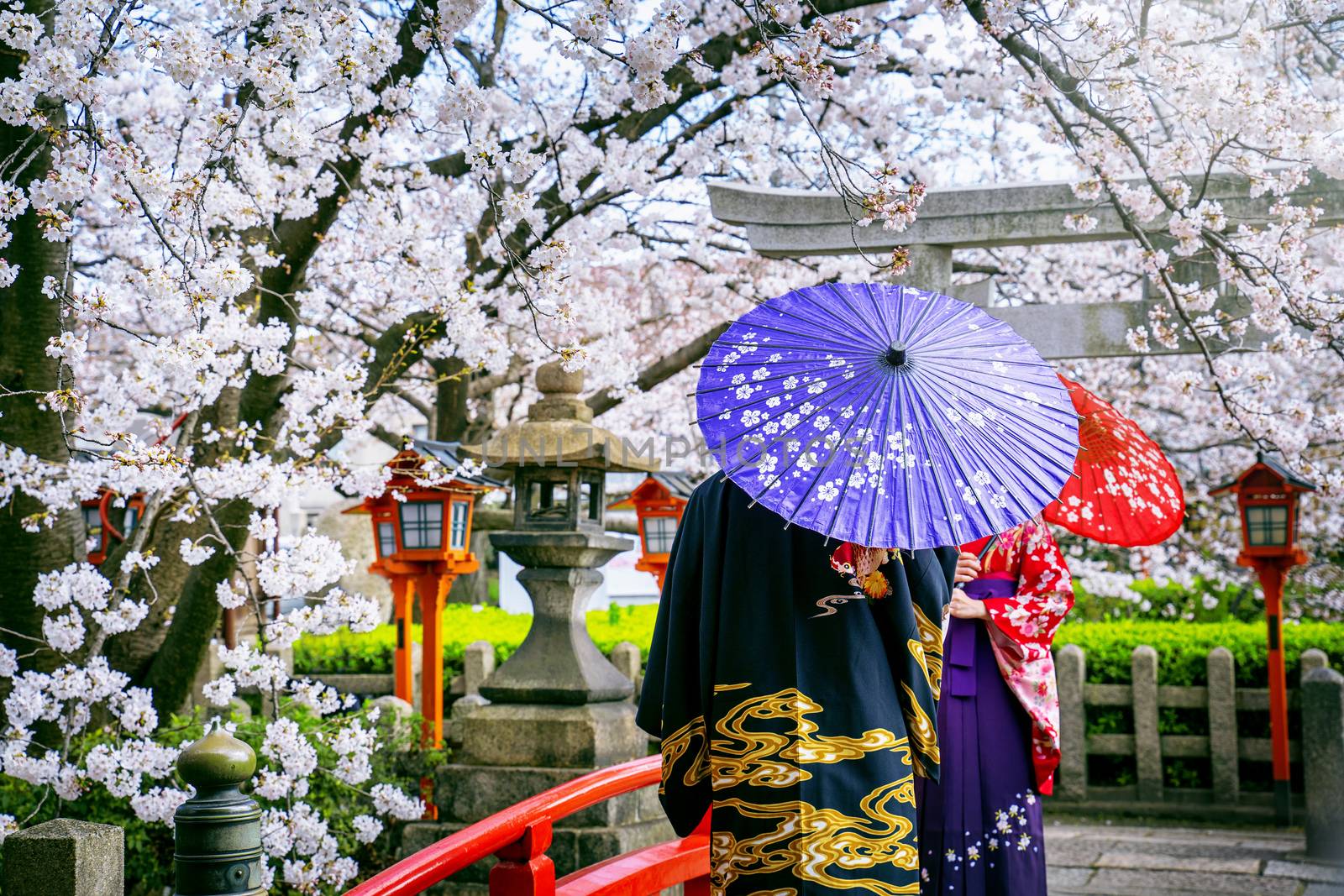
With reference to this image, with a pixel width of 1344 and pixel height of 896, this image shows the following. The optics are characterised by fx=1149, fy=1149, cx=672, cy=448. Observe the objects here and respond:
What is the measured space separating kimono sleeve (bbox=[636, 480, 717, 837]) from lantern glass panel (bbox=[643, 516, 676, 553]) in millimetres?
6311

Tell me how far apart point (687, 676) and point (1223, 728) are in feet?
24.3

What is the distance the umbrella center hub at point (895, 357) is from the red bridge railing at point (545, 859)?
1187 millimetres

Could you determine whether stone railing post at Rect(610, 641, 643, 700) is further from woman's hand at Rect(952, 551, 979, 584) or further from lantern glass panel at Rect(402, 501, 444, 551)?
woman's hand at Rect(952, 551, 979, 584)

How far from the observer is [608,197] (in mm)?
7070

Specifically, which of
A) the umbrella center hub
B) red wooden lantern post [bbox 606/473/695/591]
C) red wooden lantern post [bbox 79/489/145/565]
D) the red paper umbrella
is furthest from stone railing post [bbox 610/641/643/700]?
the umbrella center hub

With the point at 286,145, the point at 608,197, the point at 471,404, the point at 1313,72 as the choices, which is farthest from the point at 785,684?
the point at 471,404

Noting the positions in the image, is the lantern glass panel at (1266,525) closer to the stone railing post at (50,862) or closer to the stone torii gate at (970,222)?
the stone torii gate at (970,222)

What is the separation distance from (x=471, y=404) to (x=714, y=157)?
5.99m

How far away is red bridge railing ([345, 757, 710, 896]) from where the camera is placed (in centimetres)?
214

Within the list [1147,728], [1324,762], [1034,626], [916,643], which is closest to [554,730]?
[1034,626]

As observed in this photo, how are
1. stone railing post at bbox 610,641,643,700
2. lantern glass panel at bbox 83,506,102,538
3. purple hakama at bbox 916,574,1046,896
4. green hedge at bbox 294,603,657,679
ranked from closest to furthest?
1. purple hakama at bbox 916,574,1046,896
2. stone railing post at bbox 610,641,643,700
3. green hedge at bbox 294,603,657,679
4. lantern glass panel at bbox 83,506,102,538

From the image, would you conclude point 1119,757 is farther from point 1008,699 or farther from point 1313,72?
point 1008,699

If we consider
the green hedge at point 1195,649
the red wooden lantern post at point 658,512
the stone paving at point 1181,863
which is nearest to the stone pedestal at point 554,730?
the stone paving at point 1181,863

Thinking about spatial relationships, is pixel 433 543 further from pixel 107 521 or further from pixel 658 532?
pixel 107 521
